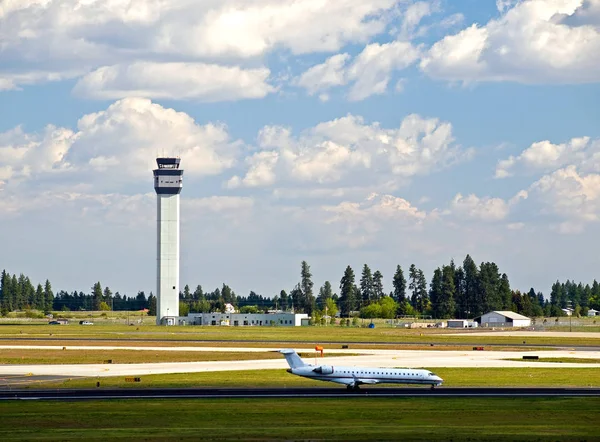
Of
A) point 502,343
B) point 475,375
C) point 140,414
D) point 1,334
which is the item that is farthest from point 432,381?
point 1,334

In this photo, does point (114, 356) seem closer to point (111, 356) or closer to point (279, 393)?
point (111, 356)

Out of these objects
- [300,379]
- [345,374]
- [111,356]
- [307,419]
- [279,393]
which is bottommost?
[307,419]

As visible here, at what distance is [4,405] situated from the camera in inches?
2842

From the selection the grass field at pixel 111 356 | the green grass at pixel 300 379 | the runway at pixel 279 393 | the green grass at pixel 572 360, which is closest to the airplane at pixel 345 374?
the runway at pixel 279 393

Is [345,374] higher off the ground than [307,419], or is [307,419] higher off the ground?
[345,374]

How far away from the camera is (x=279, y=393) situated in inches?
3248

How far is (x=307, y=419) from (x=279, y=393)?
17.4 m

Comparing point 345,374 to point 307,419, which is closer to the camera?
point 307,419

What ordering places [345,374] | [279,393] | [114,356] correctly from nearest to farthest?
[279,393] → [345,374] → [114,356]

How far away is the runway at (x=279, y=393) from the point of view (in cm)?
7925

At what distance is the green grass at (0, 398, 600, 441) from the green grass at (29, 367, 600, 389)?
1410 cm

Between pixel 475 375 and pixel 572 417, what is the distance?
3485 cm

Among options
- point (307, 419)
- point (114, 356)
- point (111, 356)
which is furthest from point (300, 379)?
point (111, 356)

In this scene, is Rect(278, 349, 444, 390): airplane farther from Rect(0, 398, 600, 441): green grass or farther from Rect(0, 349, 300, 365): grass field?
Rect(0, 349, 300, 365): grass field
